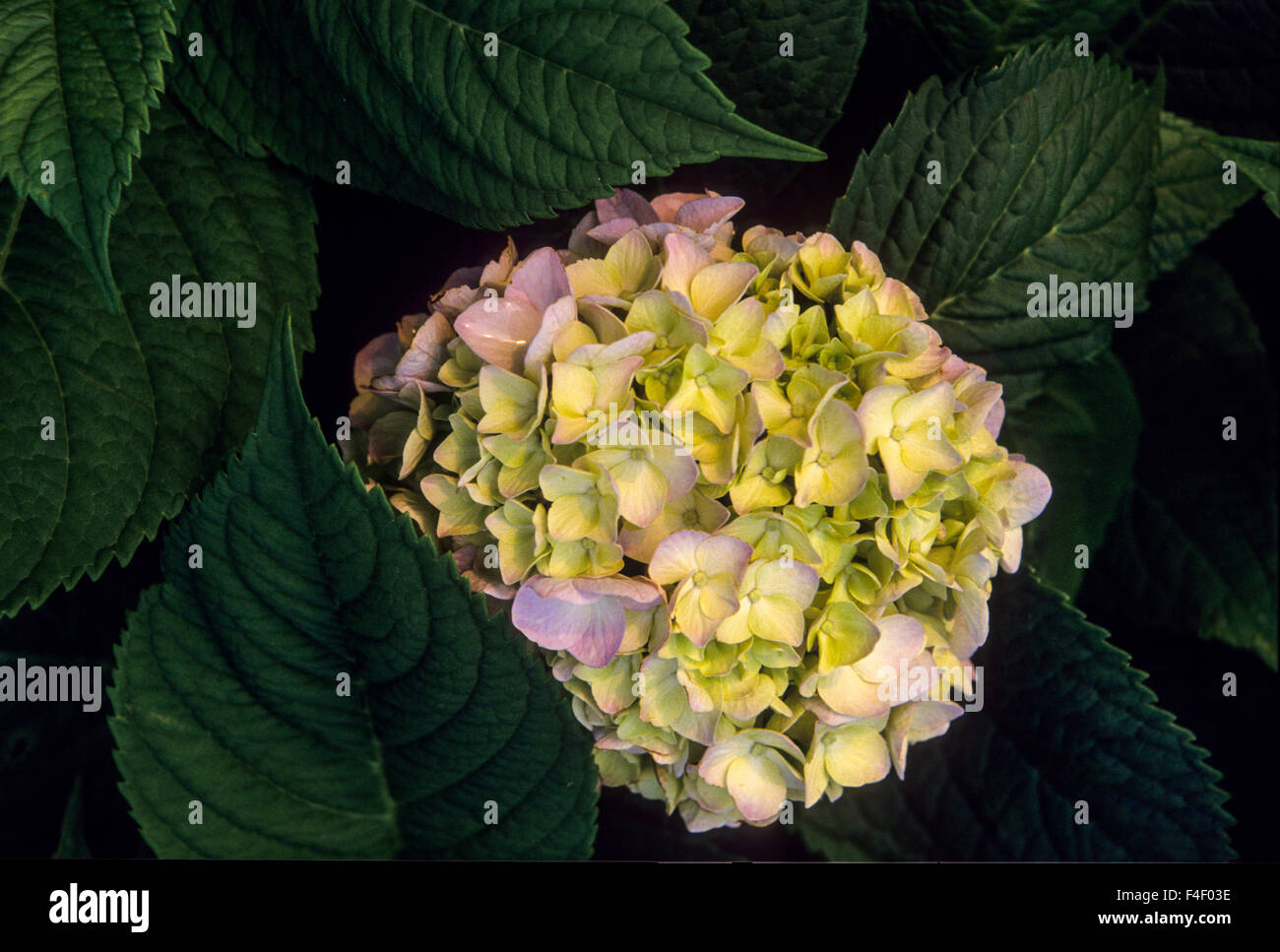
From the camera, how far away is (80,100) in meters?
0.51

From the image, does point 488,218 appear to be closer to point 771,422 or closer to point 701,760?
point 771,422

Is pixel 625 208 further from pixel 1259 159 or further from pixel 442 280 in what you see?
pixel 1259 159

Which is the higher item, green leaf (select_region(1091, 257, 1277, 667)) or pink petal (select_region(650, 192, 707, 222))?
pink petal (select_region(650, 192, 707, 222))

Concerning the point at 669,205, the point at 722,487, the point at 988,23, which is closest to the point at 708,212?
the point at 669,205

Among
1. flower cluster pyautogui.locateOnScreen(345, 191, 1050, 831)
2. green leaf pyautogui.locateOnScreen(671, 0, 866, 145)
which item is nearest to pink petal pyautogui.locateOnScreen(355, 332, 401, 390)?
flower cluster pyautogui.locateOnScreen(345, 191, 1050, 831)

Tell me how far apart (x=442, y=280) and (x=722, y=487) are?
10.8 inches

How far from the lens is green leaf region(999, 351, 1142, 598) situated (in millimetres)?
760

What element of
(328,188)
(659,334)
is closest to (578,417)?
(659,334)

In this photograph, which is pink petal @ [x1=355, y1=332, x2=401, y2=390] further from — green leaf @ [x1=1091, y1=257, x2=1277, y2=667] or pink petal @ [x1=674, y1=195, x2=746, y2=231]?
green leaf @ [x1=1091, y1=257, x2=1277, y2=667]

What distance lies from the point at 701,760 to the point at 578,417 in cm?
19

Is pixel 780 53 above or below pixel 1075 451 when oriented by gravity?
above

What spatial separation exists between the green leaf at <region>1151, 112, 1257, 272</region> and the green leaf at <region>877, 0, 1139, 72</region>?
0.37 feet

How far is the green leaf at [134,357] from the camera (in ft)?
1.90

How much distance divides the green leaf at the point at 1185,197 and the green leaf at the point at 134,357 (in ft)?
1.88
